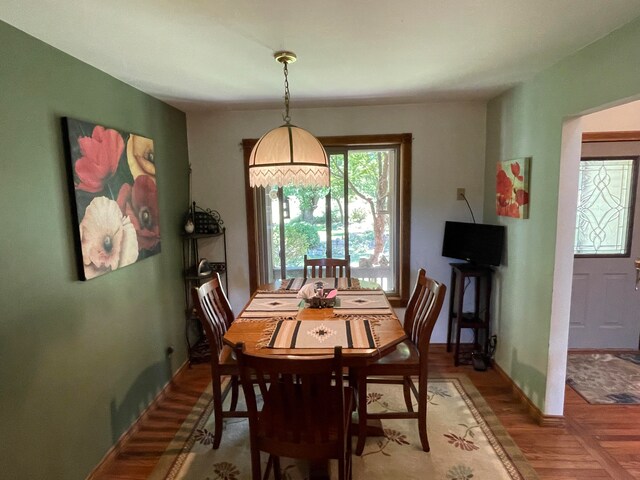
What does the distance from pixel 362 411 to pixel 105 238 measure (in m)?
1.78

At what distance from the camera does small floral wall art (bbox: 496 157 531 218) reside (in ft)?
8.21

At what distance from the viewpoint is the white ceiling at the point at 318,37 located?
1.43m

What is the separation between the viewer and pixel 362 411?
2051mm

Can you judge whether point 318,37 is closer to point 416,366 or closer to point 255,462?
point 416,366

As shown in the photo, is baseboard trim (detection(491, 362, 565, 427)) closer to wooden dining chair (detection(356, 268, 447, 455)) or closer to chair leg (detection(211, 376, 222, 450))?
wooden dining chair (detection(356, 268, 447, 455))

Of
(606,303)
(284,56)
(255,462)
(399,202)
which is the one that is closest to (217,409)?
(255,462)

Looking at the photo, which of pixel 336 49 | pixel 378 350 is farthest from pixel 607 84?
pixel 378 350

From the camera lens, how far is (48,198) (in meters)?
1.72

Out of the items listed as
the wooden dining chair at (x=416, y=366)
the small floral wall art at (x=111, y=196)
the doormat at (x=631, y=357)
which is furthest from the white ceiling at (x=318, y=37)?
the doormat at (x=631, y=357)

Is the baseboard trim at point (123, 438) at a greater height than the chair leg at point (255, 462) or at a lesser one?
lesser

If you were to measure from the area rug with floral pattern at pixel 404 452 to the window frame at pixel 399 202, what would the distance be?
118 centimetres

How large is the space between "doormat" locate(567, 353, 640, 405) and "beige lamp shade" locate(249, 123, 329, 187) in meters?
2.60

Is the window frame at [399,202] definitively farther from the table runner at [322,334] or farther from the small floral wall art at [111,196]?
the table runner at [322,334]

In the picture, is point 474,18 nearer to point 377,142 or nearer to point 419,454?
point 377,142
